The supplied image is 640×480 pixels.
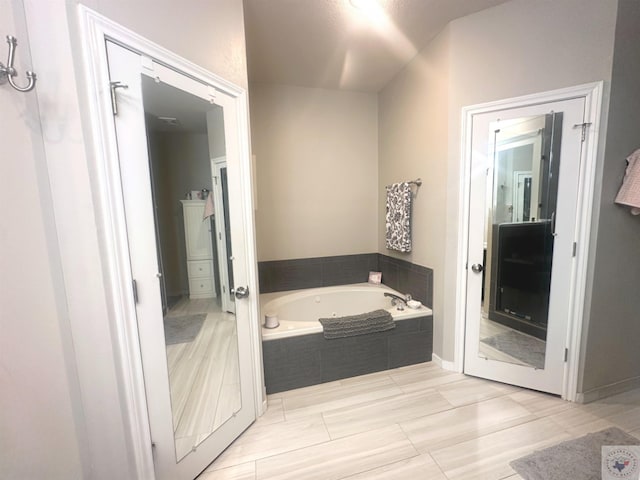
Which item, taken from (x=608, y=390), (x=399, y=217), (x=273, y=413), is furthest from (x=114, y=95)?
(x=608, y=390)

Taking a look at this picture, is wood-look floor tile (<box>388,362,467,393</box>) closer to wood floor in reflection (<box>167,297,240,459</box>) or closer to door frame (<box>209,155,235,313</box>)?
wood floor in reflection (<box>167,297,240,459</box>)

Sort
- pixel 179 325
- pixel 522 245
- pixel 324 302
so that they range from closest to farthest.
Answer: pixel 179 325 < pixel 522 245 < pixel 324 302

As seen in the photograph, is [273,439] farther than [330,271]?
No

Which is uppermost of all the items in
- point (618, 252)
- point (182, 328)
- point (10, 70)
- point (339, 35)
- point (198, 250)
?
point (339, 35)

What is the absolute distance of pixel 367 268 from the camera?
3373 millimetres

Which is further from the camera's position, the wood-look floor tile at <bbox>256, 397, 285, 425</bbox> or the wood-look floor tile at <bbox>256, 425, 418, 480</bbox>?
the wood-look floor tile at <bbox>256, 397, 285, 425</bbox>

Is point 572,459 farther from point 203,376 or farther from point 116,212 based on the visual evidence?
point 116,212

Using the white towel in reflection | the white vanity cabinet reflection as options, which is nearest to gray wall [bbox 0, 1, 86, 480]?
the white vanity cabinet reflection

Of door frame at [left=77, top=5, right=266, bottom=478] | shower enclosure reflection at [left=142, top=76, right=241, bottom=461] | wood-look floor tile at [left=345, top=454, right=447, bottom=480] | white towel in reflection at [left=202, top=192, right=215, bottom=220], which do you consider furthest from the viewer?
white towel in reflection at [left=202, top=192, right=215, bottom=220]

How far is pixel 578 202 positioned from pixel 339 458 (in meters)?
2.20

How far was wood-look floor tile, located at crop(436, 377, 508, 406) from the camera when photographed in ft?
6.48

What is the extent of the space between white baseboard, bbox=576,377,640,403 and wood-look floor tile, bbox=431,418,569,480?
40 cm

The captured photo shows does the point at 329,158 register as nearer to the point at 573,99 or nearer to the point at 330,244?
the point at 330,244
